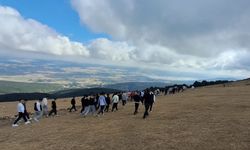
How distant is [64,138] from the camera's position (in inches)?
1075

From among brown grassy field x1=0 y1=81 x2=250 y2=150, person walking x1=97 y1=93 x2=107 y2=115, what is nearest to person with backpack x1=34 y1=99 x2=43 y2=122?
brown grassy field x1=0 y1=81 x2=250 y2=150

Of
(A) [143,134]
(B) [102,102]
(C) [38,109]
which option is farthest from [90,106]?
(A) [143,134]

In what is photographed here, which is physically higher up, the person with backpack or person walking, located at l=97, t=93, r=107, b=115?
person walking, located at l=97, t=93, r=107, b=115

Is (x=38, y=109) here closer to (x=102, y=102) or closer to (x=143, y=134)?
(x=102, y=102)

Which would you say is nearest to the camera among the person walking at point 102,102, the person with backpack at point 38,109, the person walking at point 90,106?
the person walking at point 102,102

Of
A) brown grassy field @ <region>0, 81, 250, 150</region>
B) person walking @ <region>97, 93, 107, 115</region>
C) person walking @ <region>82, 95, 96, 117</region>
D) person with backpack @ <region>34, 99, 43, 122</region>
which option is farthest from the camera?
person walking @ <region>82, 95, 96, 117</region>

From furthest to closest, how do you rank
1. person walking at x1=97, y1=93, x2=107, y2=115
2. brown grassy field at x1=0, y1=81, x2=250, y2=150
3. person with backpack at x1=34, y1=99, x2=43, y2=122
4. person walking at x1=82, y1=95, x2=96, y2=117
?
person walking at x1=82, y1=95, x2=96, y2=117 < person with backpack at x1=34, y1=99, x2=43, y2=122 < person walking at x1=97, y1=93, x2=107, y2=115 < brown grassy field at x1=0, y1=81, x2=250, y2=150

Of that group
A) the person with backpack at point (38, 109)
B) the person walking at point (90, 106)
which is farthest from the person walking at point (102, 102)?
the person with backpack at point (38, 109)

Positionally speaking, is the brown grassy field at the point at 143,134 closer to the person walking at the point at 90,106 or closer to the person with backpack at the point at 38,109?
the person with backpack at the point at 38,109

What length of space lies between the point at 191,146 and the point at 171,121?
32.1ft

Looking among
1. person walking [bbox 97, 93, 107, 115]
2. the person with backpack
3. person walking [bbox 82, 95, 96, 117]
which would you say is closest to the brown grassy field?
person walking [bbox 97, 93, 107, 115]

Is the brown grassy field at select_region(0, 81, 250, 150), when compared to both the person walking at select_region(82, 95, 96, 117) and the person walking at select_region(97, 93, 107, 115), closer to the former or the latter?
the person walking at select_region(97, 93, 107, 115)

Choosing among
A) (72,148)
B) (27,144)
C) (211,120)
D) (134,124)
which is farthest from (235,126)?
(27,144)

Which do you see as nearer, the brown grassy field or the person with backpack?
the brown grassy field
